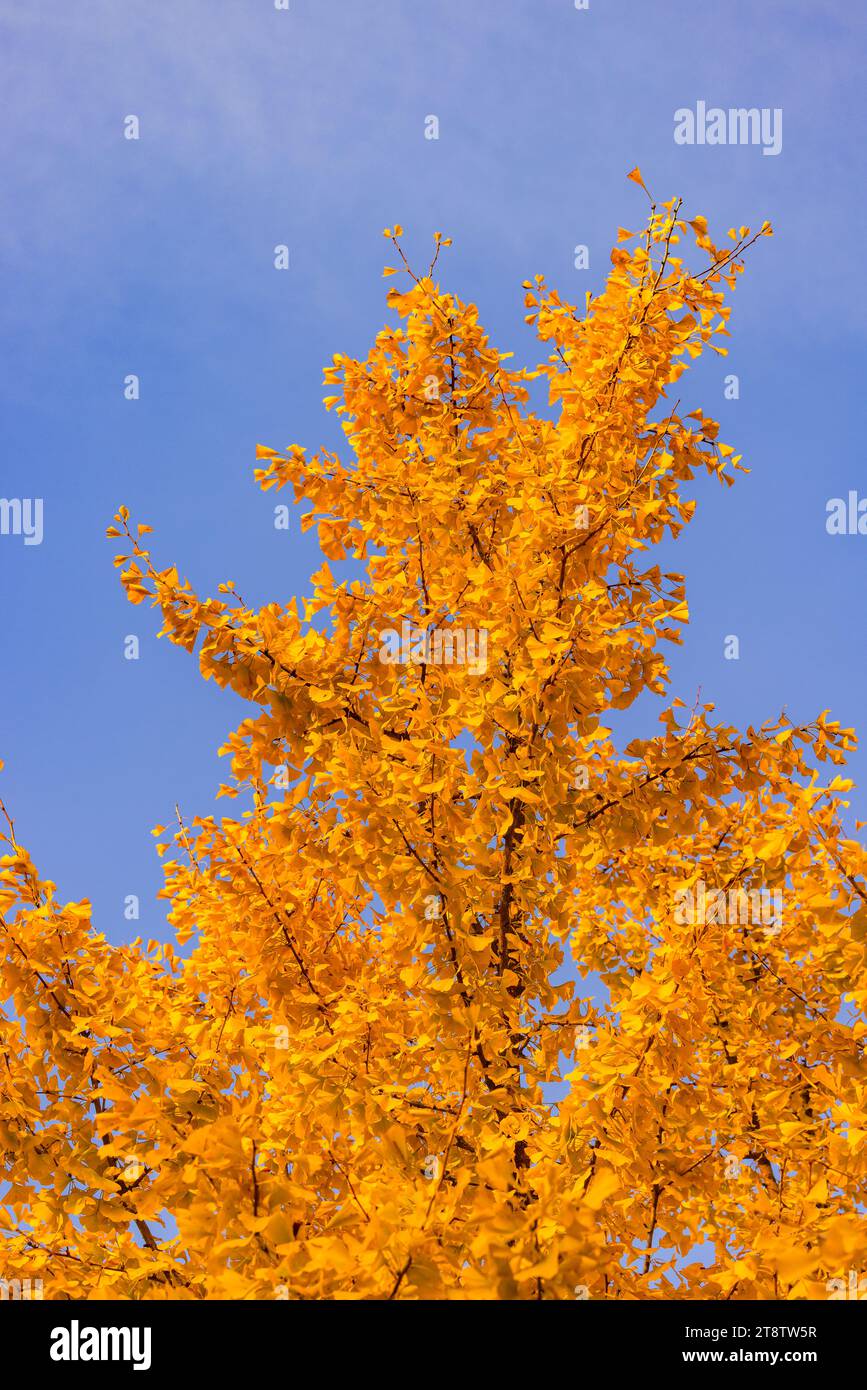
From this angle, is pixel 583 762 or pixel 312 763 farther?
pixel 583 762

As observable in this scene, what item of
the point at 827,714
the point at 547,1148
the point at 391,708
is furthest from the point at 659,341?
the point at 547,1148

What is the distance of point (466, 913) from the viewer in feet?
12.7

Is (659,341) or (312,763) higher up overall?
(659,341)

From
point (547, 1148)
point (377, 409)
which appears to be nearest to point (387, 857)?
point (547, 1148)

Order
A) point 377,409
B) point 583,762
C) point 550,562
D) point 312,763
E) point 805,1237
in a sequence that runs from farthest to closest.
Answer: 1. point 377,409
2. point 583,762
3. point 312,763
4. point 550,562
5. point 805,1237

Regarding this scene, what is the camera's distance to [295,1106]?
3697 millimetres

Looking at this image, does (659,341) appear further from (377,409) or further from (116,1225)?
(116,1225)

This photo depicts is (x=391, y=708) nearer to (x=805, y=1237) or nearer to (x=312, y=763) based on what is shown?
(x=312, y=763)

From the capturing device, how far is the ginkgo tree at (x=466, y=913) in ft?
11.4

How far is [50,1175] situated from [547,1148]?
5.64 feet

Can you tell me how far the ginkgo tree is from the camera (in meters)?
3.48
